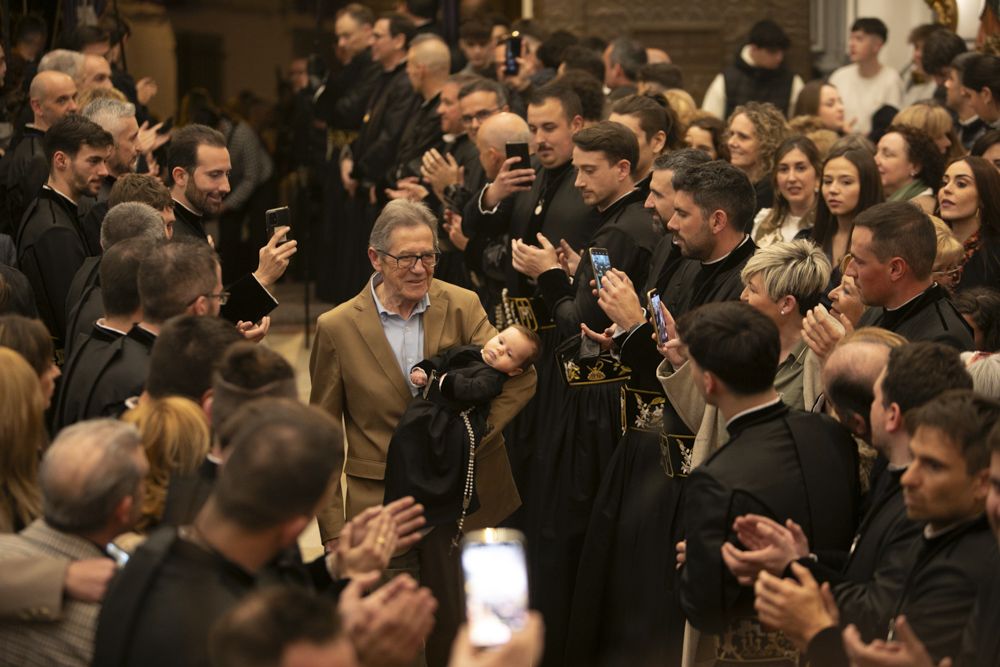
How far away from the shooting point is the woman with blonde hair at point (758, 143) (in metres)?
7.46

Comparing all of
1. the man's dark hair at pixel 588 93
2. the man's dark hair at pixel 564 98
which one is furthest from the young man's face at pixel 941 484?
the man's dark hair at pixel 588 93

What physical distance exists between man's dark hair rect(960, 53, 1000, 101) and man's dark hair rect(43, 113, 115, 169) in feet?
14.7

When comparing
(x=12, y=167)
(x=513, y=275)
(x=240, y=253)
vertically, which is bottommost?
(x=240, y=253)

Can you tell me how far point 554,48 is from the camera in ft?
35.5

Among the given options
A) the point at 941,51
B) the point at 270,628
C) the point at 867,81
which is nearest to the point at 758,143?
the point at 941,51

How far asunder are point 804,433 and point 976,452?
64 centimetres

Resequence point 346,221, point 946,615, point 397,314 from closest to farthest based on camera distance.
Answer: point 946,615 → point 397,314 → point 346,221

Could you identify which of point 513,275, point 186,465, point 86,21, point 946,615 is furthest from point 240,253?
point 946,615

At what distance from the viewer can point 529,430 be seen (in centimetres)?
639

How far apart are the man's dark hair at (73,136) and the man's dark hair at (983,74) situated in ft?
14.7

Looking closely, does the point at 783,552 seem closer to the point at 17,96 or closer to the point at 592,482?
the point at 592,482

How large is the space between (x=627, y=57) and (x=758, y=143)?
294 centimetres

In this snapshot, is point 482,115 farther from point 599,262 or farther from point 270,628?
point 270,628

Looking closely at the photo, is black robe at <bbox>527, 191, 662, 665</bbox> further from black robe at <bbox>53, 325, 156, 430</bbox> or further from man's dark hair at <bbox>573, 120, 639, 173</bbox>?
black robe at <bbox>53, 325, 156, 430</bbox>
